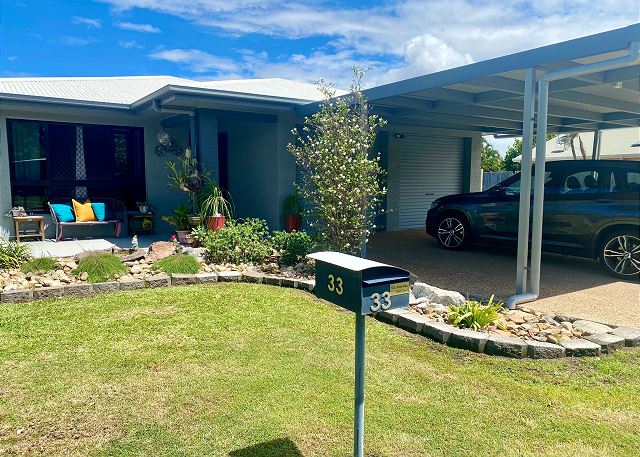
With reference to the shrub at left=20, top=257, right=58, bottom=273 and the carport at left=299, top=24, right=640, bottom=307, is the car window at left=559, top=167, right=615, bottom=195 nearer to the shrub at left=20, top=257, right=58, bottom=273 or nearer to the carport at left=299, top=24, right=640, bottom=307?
the carport at left=299, top=24, right=640, bottom=307

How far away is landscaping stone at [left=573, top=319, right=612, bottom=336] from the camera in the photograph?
4309 mm

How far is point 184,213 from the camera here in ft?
28.3

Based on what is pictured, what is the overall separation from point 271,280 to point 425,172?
7.09 m

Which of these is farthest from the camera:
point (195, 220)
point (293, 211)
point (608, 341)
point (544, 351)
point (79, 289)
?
point (293, 211)

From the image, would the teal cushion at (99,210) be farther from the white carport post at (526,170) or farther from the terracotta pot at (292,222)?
the white carport post at (526,170)

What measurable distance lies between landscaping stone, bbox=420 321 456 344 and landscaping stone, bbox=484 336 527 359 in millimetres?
361

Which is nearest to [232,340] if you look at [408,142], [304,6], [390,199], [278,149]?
[278,149]

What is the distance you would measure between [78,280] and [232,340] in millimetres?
2793

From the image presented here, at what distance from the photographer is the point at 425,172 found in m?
12.1

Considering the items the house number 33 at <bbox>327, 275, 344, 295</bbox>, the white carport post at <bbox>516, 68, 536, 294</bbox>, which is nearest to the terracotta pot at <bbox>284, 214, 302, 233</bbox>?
the white carport post at <bbox>516, 68, 536, 294</bbox>

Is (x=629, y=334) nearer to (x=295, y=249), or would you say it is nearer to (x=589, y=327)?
(x=589, y=327)

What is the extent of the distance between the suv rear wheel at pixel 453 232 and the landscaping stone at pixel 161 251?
4.81m

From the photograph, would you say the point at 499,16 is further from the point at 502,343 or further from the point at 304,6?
the point at 502,343

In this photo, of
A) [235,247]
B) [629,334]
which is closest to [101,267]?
[235,247]
